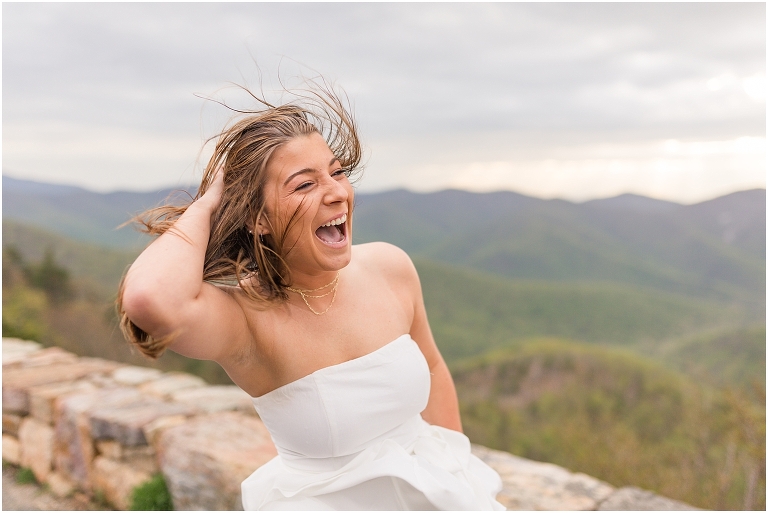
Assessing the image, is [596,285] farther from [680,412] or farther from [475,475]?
[475,475]

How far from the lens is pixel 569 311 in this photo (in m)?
42.4

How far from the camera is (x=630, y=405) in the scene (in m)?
27.3

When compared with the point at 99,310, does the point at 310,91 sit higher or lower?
higher

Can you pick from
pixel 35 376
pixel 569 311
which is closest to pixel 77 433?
pixel 35 376

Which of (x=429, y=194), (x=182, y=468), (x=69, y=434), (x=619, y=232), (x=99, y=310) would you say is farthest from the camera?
(x=429, y=194)

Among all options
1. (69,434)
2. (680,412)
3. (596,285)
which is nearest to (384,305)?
(69,434)

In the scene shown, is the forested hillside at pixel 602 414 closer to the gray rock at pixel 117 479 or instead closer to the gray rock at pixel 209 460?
the gray rock at pixel 209 460

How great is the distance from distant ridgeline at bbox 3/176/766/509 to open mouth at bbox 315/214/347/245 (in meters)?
0.26

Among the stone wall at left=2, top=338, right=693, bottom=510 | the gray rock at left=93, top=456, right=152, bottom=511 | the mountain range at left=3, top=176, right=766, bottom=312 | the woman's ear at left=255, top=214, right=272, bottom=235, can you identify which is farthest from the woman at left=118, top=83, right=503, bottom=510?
the mountain range at left=3, top=176, right=766, bottom=312

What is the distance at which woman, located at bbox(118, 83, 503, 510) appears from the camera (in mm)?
1578

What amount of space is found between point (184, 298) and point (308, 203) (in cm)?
42

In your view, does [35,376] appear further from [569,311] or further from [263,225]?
[569,311]

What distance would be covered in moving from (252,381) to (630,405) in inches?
1141

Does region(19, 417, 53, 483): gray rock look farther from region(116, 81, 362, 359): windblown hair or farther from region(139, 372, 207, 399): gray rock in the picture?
region(116, 81, 362, 359): windblown hair
